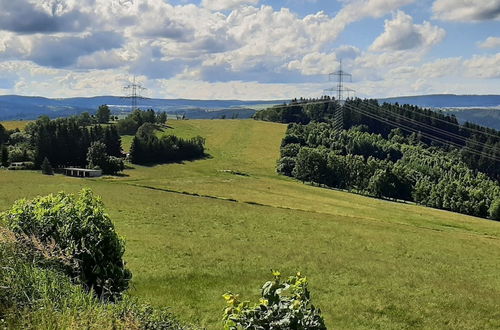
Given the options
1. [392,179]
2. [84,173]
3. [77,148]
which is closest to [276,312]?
[84,173]

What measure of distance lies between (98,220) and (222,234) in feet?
90.5

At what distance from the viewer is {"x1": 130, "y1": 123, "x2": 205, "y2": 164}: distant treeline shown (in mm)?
149500

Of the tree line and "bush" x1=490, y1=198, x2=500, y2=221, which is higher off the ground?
the tree line

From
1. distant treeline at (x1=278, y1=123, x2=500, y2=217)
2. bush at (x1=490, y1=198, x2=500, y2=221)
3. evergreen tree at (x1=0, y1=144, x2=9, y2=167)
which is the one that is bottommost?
bush at (x1=490, y1=198, x2=500, y2=221)

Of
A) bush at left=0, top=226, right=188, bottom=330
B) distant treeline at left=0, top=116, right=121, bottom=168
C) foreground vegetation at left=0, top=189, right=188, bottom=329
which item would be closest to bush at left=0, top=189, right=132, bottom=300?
foreground vegetation at left=0, top=189, right=188, bottom=329

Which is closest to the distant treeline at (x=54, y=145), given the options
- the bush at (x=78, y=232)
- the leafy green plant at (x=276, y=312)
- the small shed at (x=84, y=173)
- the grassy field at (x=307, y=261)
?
the small shed at (x=84, y=173)

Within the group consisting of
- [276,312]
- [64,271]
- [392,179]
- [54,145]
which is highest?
[276,312]

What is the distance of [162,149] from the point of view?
519 feet

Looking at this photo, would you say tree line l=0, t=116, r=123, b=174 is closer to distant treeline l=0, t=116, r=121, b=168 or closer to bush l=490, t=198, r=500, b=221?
distant treeline l=0, t=116, r=121, b=168

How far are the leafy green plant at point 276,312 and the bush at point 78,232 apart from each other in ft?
23.6

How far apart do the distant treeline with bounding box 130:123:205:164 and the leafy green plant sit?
474 feet

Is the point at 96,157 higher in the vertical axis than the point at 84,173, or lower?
higher

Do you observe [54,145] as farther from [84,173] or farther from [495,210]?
[495,210]

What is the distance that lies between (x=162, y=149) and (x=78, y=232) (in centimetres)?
14552
